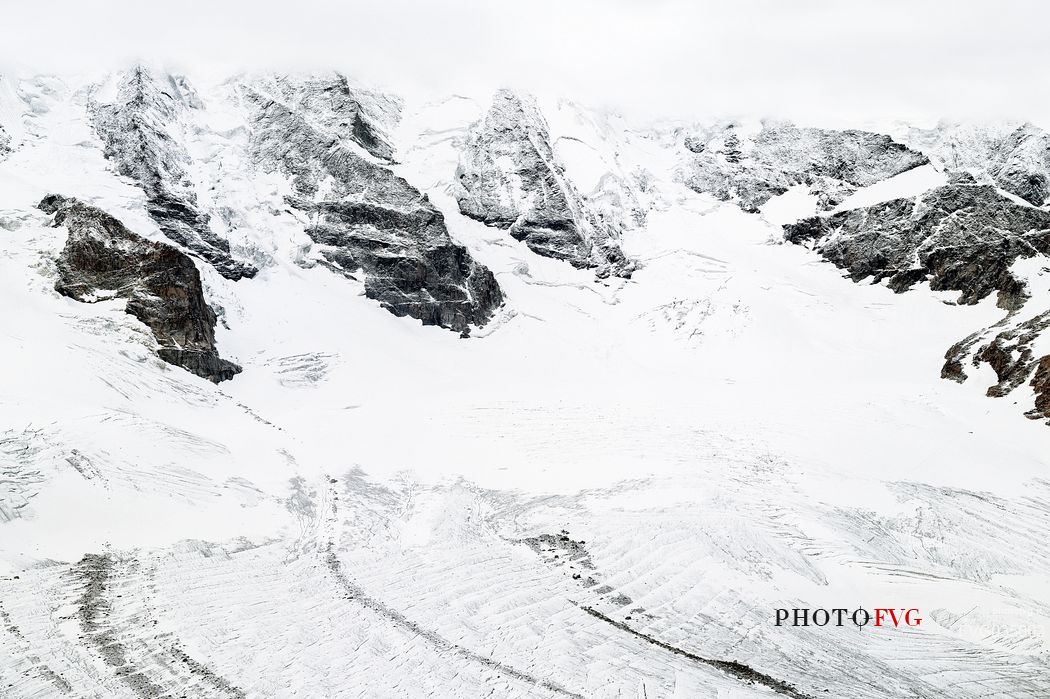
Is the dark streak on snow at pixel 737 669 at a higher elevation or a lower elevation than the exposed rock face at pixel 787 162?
lower

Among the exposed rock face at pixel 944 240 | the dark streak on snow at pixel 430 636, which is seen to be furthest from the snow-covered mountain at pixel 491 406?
the exposed rock face at pixel 944 240

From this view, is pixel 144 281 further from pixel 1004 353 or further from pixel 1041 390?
pixel 1004 353

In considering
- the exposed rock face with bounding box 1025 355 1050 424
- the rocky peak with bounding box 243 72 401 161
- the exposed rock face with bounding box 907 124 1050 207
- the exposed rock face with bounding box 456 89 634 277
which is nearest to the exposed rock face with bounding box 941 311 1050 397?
the exposed rock face with bounding box 1025 355 1050 424

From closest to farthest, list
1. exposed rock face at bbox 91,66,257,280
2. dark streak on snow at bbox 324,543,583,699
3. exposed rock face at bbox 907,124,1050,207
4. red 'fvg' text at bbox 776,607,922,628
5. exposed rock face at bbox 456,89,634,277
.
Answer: dark streak on snow at bbox 324,543,583,699 → red 'fvg' text at bbox 776,607,922,628 → exposed rock face at bbox 91,66,257,280 → exposed rock face at bbox 907,124,1050,207 → exposed rock face at bbox 456,89,634,277

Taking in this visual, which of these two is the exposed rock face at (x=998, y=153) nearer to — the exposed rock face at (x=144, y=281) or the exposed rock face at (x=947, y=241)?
the exposed rock face at (x=947, y=241)

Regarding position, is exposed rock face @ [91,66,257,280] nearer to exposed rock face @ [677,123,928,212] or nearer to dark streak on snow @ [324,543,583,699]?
dark streak on snow @ [324,543,583,699]

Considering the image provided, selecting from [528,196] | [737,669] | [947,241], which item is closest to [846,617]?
[737,669]
